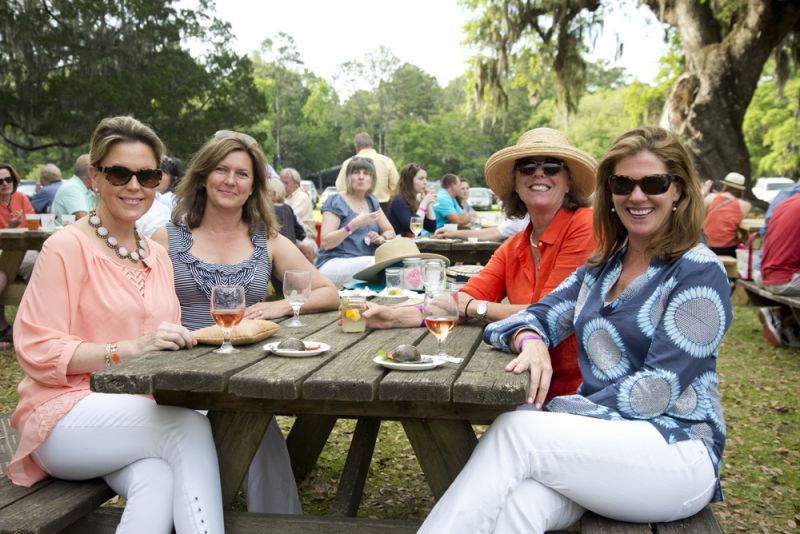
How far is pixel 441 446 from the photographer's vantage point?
8.65ft

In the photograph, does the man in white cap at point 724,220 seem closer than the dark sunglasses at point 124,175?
No

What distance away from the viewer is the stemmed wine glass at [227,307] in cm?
259

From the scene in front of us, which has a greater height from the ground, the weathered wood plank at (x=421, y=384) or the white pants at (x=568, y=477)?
the weathered wood plank at (x=421, y=384)

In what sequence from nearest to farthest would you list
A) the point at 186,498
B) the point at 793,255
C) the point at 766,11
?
1. the point at 186,498
2. the point at 793,255
3. the point at 766,11

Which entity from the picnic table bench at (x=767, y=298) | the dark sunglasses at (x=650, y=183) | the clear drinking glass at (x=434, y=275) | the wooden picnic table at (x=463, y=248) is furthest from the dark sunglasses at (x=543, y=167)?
the wooden picnic table at (x=463, y=248)

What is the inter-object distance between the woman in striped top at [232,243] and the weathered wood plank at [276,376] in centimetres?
98

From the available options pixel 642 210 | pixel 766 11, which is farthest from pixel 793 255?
pixel 766 11

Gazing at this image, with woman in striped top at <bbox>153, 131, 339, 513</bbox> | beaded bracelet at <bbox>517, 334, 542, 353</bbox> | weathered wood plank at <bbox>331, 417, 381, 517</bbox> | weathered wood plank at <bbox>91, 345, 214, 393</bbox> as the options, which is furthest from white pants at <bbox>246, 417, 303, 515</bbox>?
beaded bracelet at <bbox>517, 334, 542, 353</bbox>

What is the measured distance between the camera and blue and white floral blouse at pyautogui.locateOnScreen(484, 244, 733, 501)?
228cm

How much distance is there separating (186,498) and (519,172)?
1936mm

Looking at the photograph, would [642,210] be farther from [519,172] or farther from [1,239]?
[1,239]

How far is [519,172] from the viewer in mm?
3471

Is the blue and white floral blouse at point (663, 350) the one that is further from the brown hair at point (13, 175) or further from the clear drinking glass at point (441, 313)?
the brown hair at point (13, 175)

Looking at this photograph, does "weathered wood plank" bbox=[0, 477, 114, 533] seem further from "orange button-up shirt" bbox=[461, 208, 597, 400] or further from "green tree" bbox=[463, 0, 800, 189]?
"green tree" bbox=[463, 0, 800, 189]
